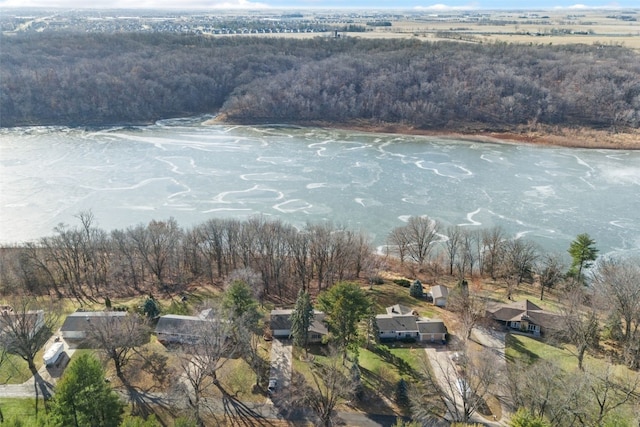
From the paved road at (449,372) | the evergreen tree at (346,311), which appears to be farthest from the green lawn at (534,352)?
the evergreen tree at (346,311)

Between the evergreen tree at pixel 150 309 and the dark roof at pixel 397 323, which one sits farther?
the evergreen tree at pixel 150 309

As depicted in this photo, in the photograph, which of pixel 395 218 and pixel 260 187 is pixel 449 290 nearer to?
pixel 395 218

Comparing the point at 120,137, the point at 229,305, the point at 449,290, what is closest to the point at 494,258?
the point at 449,290

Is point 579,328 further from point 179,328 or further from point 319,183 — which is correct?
point 319,183

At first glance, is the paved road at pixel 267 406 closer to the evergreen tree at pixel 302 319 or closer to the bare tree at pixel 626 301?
the evergreen tree at pixel 302 319

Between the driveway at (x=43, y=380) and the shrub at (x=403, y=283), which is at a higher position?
the driveway at (x=43, y=380)

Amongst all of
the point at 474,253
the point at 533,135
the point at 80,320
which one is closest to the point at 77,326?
the point at 80,320
